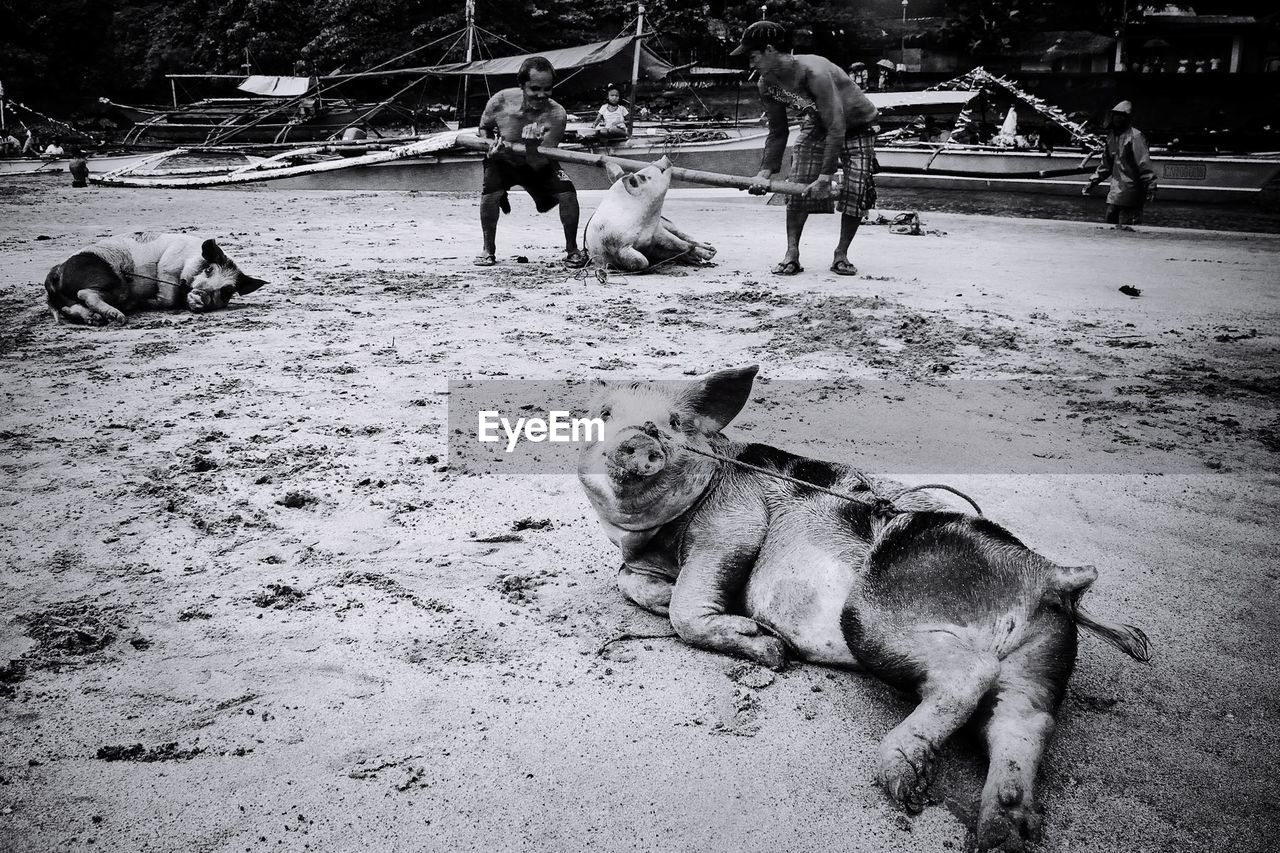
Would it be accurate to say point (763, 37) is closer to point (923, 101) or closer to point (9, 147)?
point (923, 101)

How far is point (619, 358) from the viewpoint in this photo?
210 inches

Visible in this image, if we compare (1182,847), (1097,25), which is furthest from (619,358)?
(1097,25)

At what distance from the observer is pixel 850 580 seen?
211 centimetres

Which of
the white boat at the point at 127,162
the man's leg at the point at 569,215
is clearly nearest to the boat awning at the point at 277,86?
the white boat at the point at 127,162

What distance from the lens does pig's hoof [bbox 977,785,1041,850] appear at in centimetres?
164

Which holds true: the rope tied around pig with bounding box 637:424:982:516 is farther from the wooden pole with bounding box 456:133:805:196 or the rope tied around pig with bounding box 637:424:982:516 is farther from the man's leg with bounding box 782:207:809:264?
the man's leg with bounding box 782:207:809:264

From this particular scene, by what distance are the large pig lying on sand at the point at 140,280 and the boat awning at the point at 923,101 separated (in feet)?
72.0

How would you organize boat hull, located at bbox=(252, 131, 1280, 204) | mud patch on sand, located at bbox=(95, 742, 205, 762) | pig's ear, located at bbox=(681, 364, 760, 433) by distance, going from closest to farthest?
mud patch on sand, located at bbox=(95, 742, 205, 762) < pig's ear, located at bbox=(681, 364, 760, 433) < boat hull, located at bbox=(252, 131, 1280, 204)

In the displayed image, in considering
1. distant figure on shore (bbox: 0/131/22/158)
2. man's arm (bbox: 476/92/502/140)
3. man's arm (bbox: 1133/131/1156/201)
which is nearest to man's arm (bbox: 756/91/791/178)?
man's arm (bbox: 476/92/502/140)

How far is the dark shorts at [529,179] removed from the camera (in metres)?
8.57

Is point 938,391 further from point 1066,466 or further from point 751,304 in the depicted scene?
point 751,304

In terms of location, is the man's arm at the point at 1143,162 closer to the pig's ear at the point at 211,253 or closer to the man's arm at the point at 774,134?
the man's arm at the point at 774,134

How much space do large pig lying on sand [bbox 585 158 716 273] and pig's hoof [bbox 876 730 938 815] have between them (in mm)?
6893

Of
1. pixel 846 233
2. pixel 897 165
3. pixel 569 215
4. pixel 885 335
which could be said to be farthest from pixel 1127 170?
pixel 885 335
